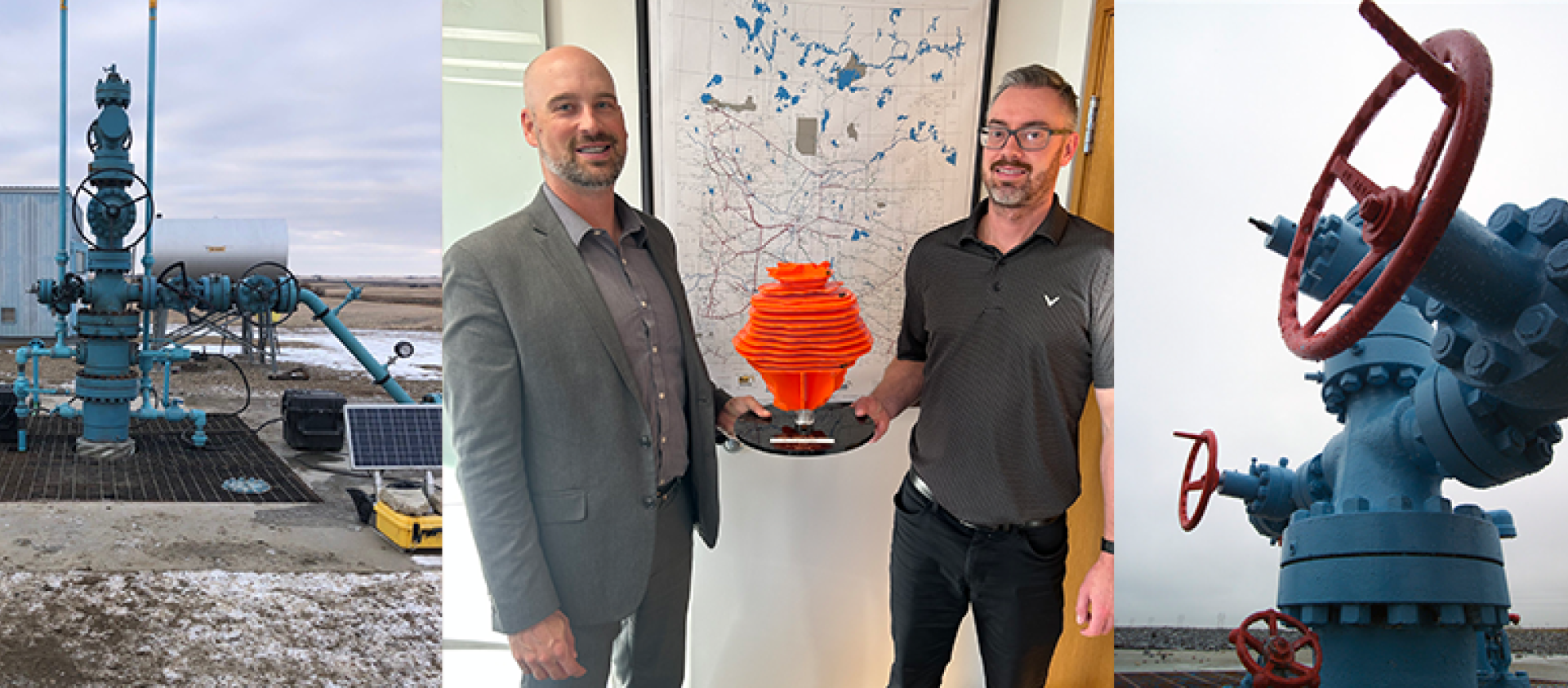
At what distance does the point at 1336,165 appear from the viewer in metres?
0.66

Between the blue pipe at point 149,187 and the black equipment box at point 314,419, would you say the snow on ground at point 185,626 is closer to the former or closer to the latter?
the black equipment box at point 314,419

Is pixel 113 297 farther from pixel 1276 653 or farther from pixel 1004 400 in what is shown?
pixel 1276 653

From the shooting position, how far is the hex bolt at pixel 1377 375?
2.48 feet

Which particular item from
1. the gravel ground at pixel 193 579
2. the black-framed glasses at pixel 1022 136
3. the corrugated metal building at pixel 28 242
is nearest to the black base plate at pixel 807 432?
the black-framed glasses at pixel 1022 136

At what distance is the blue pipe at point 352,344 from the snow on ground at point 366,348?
40mm

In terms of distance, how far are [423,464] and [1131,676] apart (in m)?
3.26

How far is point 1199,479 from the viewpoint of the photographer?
847mm

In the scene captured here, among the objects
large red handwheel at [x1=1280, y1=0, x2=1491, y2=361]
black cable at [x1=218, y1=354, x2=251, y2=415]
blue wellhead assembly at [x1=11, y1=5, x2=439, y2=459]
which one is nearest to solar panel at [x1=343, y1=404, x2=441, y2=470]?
blue wellhead assembly at [x1=11, y1=5, x2=439, y2=459]

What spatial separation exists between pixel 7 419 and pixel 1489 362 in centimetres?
641

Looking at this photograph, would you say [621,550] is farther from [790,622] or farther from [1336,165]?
[1336,165]

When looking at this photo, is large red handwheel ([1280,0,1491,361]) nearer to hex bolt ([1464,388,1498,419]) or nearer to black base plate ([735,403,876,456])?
hex bolt ([1464,388,1498,419])

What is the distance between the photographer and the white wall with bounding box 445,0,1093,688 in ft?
4.95


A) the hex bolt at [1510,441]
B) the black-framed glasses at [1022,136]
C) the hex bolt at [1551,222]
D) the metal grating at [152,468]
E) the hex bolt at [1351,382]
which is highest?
the black-framed glasses at [1022,136]

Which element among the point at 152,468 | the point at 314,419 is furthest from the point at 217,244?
the point at 152,468
